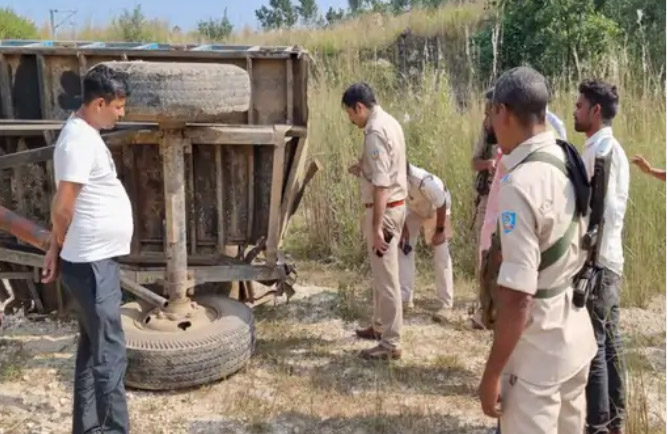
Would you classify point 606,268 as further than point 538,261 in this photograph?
Yes

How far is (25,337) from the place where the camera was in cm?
598

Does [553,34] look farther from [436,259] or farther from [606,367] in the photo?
[606,367]

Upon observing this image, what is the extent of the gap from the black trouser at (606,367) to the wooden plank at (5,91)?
4678 mm

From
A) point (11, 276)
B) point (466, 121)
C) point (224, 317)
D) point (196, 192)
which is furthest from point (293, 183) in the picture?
point (466, 121)

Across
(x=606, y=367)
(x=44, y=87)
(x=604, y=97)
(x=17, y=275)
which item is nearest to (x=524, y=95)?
(x=604, y=97)

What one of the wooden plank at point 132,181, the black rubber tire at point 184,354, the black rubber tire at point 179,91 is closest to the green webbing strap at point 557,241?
the black rubber tire at point 179,91

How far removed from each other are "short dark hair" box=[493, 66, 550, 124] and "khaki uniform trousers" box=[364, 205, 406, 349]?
2679 millimetres

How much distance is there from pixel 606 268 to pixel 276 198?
2.57m

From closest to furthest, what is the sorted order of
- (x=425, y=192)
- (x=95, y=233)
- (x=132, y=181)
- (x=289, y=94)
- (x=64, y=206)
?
1. (x=64, y=206)
2. (x=95, y=233)
3. (x=289, y=94)
4. (x=132, y=181)
5. (x=425, y=192)

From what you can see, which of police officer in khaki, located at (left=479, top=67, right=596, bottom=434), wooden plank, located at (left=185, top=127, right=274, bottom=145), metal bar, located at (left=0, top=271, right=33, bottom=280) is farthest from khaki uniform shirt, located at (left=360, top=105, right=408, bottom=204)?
metal bar, located at (left=0, top=271, right=33, bottom=280)

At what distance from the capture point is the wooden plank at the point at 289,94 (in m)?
5.85

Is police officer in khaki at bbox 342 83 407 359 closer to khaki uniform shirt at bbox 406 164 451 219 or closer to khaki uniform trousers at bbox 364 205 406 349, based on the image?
khaki uniform trousers at bbox 364 205 406 349

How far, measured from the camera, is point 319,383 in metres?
5.25

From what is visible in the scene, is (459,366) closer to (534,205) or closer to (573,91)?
(534,205)
